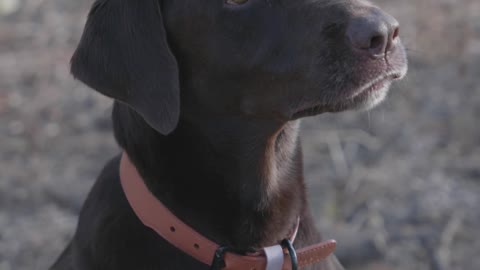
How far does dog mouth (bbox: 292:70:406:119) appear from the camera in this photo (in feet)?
10.2

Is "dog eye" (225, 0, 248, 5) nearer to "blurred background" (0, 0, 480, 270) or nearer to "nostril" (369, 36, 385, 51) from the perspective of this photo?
"nostril" (369, 36, 385, 51)

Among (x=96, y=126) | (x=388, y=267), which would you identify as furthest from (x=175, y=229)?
(x=96, y=126)

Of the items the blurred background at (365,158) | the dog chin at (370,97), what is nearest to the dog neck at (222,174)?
the dog chin at (370,97)

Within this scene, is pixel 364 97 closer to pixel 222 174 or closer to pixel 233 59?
pixel 233 59

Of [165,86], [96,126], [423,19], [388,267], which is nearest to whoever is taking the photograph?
[165,86]

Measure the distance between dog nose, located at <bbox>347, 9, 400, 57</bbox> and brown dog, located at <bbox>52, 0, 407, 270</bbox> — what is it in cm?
2

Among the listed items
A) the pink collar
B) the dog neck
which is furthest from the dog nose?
the pink collar

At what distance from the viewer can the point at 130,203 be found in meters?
3.34

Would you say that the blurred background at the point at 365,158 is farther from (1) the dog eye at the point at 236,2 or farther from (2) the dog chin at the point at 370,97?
(1) the dog eye at the point at 236,2

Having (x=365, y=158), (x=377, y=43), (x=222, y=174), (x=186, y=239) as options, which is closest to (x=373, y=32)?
(x=377, y=43)

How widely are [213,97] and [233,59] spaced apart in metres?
0.15

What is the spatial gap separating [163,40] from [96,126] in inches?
133

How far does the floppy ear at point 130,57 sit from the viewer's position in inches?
125

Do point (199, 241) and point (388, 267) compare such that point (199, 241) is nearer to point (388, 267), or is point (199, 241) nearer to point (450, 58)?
point (388, 267)
